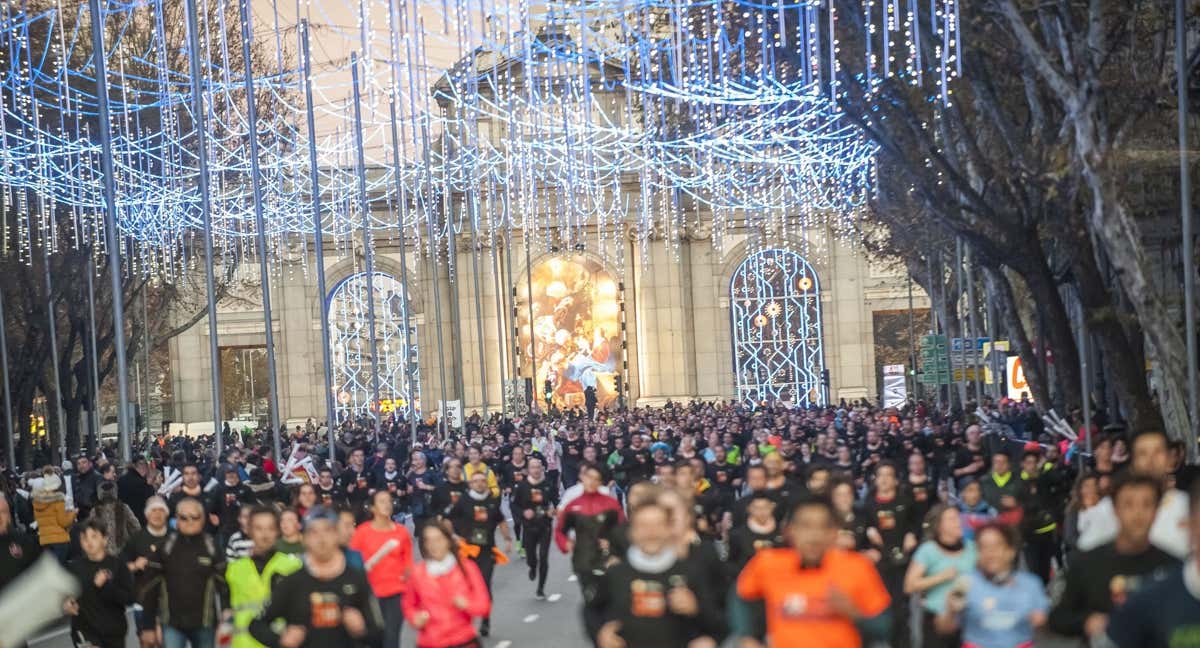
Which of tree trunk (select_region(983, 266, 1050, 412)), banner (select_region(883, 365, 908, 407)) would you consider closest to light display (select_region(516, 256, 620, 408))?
banner (select_region(883, 365, 908, 407))

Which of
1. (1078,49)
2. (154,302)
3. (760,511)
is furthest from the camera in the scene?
(154,302)

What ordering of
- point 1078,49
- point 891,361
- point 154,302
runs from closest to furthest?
point 1078,49 → point 154,302 → point 891,361

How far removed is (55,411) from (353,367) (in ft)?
72.7

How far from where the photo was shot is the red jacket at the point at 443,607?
9.70 m

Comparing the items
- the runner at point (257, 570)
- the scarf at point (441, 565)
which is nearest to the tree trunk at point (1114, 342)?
the runner at point (257, 570)

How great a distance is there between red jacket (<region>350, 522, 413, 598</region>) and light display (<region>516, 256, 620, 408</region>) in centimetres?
5075

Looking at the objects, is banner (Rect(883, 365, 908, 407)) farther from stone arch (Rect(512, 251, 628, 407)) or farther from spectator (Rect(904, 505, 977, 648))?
spectator (Rect(904, 505, 977, 648))

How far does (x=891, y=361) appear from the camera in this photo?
7362cm

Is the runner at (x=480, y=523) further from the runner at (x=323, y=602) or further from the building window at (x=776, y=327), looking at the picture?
the building window at (x=776, y=327)

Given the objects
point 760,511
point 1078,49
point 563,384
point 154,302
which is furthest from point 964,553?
point 563,384

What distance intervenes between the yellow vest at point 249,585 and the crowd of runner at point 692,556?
0.01m

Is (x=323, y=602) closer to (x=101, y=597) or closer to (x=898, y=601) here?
(x=101, y=597)

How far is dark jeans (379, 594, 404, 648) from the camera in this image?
12602 mm

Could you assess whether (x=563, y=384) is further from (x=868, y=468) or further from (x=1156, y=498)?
(x=1156, y=498)
